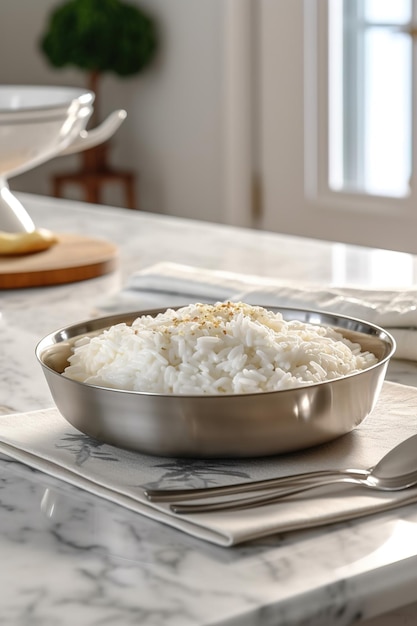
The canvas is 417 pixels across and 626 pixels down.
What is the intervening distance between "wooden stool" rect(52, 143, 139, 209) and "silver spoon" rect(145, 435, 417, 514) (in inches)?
133

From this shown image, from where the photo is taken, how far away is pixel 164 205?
13.6 ft

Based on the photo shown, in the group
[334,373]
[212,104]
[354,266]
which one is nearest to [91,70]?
[212,104]

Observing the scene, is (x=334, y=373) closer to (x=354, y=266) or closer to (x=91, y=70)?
(x=354, y=266)

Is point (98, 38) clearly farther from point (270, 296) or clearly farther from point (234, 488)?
point (234, 488)

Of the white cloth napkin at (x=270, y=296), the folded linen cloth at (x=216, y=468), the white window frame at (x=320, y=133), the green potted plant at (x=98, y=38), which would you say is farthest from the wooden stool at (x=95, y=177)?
the folded linen cloth at (x=216, y=468)

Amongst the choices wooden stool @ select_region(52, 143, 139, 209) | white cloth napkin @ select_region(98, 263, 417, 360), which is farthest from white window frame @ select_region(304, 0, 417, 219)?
white cloth napkin @ select_region(98, 263, 417, 360)

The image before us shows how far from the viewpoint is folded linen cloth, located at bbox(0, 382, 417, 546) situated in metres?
0.57

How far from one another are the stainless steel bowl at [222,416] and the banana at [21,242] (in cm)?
68

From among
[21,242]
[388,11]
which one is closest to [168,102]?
[388,11]

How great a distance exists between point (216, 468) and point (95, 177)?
339 cm

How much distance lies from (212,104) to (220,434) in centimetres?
331

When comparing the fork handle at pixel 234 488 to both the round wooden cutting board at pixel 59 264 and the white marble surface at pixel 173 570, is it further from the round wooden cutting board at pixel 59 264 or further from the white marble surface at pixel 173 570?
the round wooden cutting board at pixel 59 264

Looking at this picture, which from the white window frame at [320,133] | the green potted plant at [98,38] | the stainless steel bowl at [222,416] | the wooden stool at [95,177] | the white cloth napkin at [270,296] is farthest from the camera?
the wooden stool at [95,177]

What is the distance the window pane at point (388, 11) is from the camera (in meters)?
3.15
